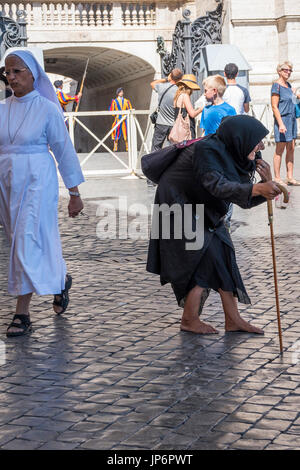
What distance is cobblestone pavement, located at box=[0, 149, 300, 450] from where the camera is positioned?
374 centimetres

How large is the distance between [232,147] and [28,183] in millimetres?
1339

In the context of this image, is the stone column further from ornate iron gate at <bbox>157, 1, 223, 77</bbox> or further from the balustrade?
ornate iron gate at <bbox>157, 1, 223, 77</bbox>

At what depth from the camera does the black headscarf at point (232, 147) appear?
4863 mm

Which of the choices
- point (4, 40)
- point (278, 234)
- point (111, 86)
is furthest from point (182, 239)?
point (111, 86)

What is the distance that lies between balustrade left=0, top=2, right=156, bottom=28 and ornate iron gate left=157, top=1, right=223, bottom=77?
1062 cm

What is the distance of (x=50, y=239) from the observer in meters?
5.61

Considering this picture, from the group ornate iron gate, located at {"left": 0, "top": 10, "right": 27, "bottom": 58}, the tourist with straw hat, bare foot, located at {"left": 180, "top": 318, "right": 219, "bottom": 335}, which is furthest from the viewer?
ornate iron gate, located at {"left": 0, "top": 10, "right": 27, "bottom": 58}

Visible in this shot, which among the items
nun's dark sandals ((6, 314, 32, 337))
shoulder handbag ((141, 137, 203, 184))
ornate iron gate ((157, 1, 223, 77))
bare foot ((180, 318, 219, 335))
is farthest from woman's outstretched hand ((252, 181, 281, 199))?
ornate iron gate ((157, 1, 223, 77))

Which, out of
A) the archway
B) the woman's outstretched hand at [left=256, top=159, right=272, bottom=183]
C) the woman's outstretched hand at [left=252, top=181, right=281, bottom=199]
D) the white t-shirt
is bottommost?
the archway

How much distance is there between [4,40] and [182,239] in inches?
678

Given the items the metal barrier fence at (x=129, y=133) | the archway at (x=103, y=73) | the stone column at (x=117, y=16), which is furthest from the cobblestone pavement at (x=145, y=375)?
the stone column at (x=117, y=16)

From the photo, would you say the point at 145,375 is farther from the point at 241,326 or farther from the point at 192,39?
the point at 192,39

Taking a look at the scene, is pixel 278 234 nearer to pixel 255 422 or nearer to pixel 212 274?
pixel 212 274

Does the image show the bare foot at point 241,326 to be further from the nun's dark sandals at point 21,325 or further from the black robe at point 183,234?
the nun's dark sandals at point 21,325
